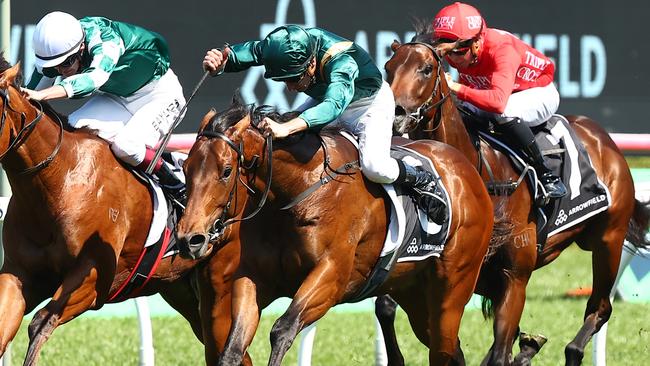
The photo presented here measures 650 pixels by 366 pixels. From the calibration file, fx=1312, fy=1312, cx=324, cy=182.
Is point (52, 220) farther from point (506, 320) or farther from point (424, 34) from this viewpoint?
point (506, 320)

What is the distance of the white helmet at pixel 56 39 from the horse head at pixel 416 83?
1566 millimetres

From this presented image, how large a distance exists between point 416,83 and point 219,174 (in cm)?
178

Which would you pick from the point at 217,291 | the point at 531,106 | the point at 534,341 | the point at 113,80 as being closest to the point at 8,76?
the point at 113,80

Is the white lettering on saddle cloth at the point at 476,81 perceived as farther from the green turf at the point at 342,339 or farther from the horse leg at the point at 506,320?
the green turf at the point at 342,339

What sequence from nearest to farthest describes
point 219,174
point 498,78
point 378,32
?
point 219,174 → point 498,78 → point 378,32

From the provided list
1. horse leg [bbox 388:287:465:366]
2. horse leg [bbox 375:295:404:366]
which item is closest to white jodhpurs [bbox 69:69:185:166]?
horse leg [bbox 388:287:465:366]

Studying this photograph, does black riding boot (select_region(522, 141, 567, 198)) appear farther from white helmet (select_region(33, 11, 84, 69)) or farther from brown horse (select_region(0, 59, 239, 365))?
white helmet (select_region(33, 11, 84, 69))

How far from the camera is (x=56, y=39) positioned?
548 centimetres

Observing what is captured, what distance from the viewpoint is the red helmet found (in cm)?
661

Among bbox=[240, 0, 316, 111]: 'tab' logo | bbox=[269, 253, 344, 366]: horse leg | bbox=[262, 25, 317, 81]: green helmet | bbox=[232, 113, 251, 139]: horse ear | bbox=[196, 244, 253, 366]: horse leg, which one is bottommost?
bbox=[240, 0, 316, 111]: 'tab' logo

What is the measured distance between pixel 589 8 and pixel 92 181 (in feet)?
18.7

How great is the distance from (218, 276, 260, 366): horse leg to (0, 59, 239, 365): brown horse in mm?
634

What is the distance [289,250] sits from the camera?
5.23 meters

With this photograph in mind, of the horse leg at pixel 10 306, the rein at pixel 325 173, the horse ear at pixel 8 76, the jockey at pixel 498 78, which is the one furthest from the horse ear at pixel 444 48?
the horse leg at pixel 10 306
